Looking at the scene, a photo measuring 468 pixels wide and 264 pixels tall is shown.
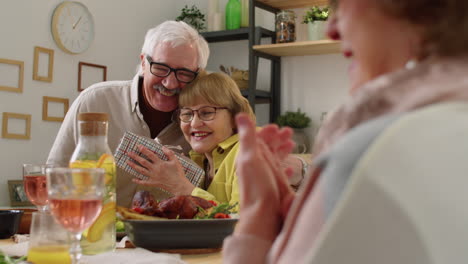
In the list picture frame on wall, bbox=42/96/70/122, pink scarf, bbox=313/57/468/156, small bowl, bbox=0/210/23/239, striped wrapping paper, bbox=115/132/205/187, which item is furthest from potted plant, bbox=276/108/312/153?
pink scarf, bbox=313/57/468/156

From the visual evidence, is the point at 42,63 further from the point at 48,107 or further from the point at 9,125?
the point at 9,125

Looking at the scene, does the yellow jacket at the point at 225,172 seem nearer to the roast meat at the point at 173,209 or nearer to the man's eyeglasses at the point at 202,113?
the man's eyeglasses at the point at 202,113

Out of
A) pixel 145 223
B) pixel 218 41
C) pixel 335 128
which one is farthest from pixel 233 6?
pixel 335 128

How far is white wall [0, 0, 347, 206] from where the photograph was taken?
151 inches

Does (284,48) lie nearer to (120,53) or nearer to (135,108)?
(120,53)

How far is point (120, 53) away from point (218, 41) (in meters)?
0.84

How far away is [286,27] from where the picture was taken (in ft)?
13.9

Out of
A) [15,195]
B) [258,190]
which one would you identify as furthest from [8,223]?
[15,195]

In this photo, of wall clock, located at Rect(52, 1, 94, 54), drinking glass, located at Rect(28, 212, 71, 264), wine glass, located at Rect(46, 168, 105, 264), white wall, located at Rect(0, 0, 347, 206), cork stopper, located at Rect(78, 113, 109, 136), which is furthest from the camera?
wall clock, located at Rect(52, 1, 94, 54)

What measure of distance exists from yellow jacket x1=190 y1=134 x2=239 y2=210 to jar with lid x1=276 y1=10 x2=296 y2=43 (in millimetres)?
2129

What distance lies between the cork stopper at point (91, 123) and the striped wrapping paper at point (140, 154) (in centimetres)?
73

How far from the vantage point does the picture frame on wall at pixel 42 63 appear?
157 inches

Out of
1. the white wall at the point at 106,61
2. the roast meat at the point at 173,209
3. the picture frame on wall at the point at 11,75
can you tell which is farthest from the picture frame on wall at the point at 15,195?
the roast meat at the point at 173,209

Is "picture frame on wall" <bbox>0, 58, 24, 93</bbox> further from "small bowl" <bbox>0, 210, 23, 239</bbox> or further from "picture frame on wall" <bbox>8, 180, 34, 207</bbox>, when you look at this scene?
"small bowl" <bbox>0, 210, 23, 239</bbox>
